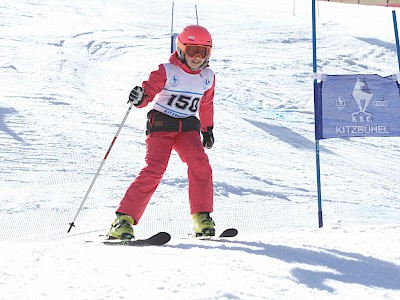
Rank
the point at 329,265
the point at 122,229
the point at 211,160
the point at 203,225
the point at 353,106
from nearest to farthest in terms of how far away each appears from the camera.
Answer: the point at 329,265, the point at 122,229, the point at 203,225, the point at 353,106, the point at 211,160

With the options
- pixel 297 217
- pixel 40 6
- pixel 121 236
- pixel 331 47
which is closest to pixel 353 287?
pixel 121 236

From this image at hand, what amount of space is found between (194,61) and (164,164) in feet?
2.28

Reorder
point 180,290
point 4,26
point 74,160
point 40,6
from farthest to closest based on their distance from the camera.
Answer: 1. point 40,6
2. point 4,26
3. point 74,160
4. point 180,290

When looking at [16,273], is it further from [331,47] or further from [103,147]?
[331,47]

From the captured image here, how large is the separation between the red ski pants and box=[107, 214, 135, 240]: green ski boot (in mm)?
35

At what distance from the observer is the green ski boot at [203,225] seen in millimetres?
4723

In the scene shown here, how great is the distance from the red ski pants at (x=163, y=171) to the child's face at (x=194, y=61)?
419 millimetres

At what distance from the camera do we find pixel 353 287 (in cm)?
319

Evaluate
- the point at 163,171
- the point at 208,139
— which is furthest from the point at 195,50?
the point at 163,171

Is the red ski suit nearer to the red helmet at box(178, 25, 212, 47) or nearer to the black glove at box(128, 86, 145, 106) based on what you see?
the black glove at box(128, 86, 145, 106)

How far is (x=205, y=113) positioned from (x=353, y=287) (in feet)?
7.36

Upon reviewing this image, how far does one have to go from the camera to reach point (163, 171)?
4.76 metres

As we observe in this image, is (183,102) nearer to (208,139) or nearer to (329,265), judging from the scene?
(208,139)

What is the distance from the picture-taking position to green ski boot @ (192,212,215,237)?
472 centimetres
